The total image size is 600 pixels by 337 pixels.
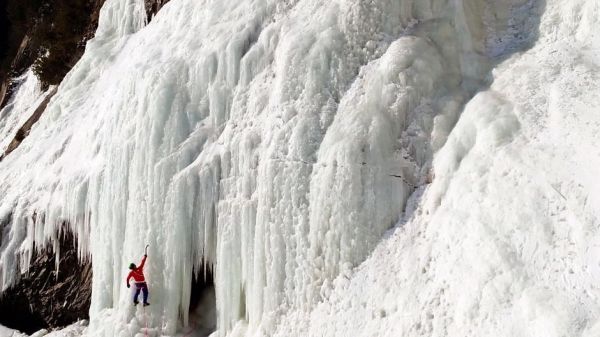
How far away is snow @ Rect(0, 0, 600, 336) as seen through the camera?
324 inches

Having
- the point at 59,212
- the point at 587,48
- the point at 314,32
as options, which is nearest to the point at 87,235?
the point at 59,212

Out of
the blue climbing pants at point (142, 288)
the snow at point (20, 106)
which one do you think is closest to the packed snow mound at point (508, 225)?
the blue climbing pants at point (142, 288)

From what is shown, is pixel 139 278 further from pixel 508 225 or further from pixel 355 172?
pixel 508 225

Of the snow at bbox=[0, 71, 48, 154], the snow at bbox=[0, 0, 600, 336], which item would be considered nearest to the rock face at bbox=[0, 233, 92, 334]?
the snow at bbox=[0, 0, 600, 336]

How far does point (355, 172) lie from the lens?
9859 mm

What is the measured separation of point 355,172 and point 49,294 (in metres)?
8.85

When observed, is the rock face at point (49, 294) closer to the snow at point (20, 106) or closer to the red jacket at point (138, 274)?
the red jacket at point (138, 274)

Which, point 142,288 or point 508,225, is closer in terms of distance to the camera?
point 508,225

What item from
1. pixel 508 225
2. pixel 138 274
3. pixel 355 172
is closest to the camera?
pixel 508 225

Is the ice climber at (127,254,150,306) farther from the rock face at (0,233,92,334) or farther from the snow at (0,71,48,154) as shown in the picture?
the snow at (0,71,48,154)

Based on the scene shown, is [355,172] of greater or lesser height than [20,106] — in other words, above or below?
below

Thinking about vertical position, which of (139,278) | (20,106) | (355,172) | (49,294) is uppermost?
(20,106)

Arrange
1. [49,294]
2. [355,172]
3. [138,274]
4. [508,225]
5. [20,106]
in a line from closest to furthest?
[508,225], [355,172], [138,274], [49,294], [20,106]

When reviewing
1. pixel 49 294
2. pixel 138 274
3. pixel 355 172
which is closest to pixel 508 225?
pixel 355 172
